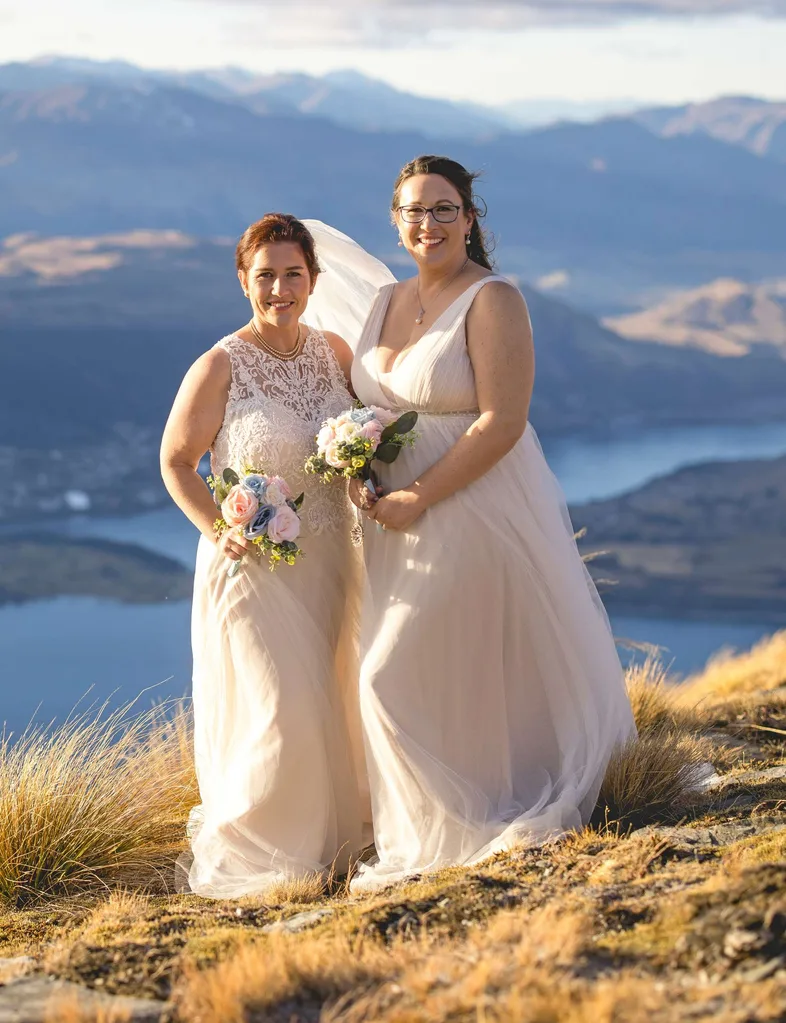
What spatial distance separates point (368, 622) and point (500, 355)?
3.83 ft

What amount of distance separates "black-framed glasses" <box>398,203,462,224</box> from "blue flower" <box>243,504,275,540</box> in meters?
1.24

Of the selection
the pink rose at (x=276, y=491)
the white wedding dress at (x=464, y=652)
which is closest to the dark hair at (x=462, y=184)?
the white wedding dress at (x=464, y=652)

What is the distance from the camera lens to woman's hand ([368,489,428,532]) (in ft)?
15.4

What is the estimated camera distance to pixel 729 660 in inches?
413

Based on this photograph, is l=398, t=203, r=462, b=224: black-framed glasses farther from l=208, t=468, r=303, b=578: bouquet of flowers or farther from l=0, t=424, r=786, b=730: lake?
l=0, t=424, r=786, b=730: lake

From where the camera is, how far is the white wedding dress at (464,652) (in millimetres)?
4660

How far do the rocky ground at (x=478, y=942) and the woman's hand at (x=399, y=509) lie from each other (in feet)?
4.19

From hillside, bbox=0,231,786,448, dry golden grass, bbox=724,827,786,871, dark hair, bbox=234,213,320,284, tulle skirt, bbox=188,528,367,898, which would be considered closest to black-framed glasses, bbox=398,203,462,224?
dark hair, bbox=234,213,320,284

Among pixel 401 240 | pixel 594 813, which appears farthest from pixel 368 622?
pixel 401 240

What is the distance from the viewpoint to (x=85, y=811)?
5191 mm

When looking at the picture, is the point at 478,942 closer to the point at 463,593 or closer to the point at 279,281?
the point at 463,593

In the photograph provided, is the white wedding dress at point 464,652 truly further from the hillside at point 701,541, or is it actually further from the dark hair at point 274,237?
the hillside at point 701,541

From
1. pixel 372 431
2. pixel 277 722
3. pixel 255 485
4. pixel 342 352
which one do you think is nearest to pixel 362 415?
pixel 372 431

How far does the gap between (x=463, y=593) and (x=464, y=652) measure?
0.23m
